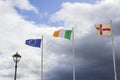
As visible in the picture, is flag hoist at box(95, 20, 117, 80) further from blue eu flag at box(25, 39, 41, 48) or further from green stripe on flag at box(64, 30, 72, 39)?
blue eu flag at box(25, 39, 41, 48)

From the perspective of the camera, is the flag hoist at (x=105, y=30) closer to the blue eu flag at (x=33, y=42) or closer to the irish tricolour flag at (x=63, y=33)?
the irish tricolour flag at (x=63, y=33)

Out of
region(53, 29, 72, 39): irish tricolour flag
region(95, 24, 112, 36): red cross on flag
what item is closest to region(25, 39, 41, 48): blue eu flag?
region(53, 29, 72, 39): irish tricolour flag

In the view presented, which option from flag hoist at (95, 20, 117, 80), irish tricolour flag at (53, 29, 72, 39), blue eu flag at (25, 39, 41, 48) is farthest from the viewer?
blue eu flag at (25, 39, 41, 48)

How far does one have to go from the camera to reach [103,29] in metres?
41.8

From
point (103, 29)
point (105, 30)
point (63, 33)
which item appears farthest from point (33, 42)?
point (105, 30)

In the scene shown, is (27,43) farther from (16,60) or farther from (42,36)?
(16,60)

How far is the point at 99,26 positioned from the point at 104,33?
1418mm

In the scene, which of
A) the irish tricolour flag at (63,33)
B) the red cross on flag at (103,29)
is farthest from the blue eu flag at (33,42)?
the red cross on flag at (103,29)

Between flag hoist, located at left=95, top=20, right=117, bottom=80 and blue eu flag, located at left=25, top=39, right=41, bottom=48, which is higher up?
flag hoist, located at left=95, top=20, right=117, bottom=80

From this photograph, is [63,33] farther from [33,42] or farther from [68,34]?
[33,42]

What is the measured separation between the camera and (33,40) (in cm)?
4647

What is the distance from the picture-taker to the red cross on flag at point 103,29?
40.9 m

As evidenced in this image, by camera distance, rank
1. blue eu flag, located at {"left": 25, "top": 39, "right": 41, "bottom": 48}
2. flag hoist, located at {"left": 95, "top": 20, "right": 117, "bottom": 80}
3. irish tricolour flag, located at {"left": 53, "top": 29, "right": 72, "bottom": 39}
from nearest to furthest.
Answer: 1. flag hoist, located at {"left": 95, "top": 20, "right": 117, "bottom": 80}
2. irish tricolour flag, located at {"left": 53, "top": 29, "right": 72, "bottom": 39}
3. blue eu flag, located at {"left": 25, "top": 39, "right": 41, "bottom": 48}

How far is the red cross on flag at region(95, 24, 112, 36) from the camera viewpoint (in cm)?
4088
